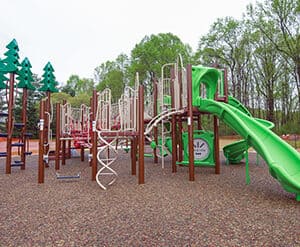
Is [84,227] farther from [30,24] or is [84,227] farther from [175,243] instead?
[30,24]

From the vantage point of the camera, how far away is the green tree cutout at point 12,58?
290 inches

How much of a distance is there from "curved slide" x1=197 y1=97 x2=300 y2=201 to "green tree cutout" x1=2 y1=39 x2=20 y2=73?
19.3 feet

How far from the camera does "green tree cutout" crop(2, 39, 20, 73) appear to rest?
736 centimetres

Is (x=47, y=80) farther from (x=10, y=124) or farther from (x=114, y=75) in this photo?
(x=114, y=75)

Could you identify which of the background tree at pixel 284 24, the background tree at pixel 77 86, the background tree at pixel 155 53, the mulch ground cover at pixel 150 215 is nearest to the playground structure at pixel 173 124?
the mulch ground cover at pixel 150 215

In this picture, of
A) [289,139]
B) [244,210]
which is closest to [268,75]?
[289,139]

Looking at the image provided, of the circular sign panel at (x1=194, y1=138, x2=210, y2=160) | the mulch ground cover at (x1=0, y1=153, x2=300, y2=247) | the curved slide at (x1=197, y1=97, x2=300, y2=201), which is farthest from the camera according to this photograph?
the circular sign panel at (x1=194, y1=138, x2=210, y2=160)

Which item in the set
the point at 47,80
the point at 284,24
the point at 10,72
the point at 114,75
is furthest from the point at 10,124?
the point at 114,75

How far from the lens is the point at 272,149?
4.56 meters

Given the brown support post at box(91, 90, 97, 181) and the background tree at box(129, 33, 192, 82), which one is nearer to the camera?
the brown support post at box(91, 90, 97, 181)

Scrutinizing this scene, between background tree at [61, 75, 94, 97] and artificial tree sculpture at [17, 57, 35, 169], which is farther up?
background tree at [61, 75, 94, 97]

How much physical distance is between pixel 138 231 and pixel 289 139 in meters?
21.9

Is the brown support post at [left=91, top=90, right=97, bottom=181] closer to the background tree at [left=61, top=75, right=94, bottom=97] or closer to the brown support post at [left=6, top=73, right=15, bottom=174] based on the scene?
the brown support post at [left=6, top=73, right=15, bottom=174]

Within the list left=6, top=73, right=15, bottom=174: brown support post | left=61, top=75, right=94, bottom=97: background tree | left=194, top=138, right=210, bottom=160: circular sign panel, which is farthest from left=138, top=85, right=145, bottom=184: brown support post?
left=61, top=75, right=94, bottom=97: background tree
